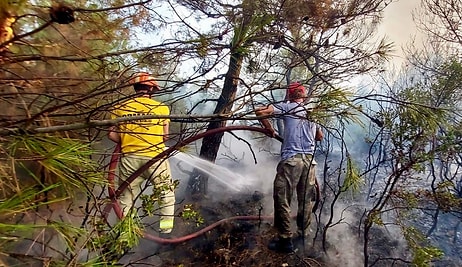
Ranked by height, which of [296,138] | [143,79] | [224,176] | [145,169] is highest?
[143,79]

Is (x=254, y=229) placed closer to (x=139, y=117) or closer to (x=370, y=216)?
(x=370, y=216)

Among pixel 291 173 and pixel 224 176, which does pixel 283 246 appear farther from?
Answer: pixel 224 176

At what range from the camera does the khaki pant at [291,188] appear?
384cm

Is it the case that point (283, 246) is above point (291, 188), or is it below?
below

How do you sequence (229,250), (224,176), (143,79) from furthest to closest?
(224,176), (229,250), (143,79)

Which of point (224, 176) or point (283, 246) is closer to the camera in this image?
point (283, 246)

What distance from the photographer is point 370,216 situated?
131 inches

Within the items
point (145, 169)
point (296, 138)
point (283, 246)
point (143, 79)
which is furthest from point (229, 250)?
point (143, 79)

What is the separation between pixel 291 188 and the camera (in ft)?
12.8

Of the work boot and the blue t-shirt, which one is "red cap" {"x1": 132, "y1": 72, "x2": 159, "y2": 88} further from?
the work boot

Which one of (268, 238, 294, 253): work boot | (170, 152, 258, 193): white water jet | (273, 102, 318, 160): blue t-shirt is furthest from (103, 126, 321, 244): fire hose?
(170, 152, 258, 193): white water jet

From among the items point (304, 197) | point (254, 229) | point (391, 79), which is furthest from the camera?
point (391, 79)

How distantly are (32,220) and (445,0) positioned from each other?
7.72 m

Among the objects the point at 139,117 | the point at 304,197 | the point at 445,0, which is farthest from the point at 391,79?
the point at 139,117
